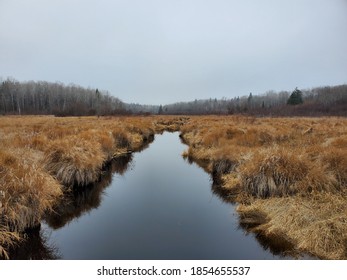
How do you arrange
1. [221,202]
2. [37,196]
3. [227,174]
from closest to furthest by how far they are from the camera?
[37,196] → [221,202] → [227,174]

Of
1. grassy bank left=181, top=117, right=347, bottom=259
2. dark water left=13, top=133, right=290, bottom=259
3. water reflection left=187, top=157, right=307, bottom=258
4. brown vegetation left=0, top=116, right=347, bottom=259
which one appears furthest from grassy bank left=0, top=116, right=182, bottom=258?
grassy bank left=181, top=117, right=347, bottom=259

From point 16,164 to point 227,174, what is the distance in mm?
7314

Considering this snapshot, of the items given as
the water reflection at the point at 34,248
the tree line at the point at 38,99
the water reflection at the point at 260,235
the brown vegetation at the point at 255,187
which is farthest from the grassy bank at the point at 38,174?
the tree line at the point at 38,99

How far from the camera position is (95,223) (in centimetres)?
756

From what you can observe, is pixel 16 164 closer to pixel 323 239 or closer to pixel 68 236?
pixel 68 236

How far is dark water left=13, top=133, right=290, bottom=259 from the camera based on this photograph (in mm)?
6062

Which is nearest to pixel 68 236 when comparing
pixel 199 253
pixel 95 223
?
pixel 95 223

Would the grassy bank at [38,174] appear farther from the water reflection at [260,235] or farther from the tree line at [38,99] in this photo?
the tree line at [38,99]

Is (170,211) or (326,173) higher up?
(326,173)

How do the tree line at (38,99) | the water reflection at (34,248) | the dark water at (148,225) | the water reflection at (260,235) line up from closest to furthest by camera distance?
the water reflection at (34,248), the water reflection at (260,235), the dark water at (148,225), the tree line at (38,99)

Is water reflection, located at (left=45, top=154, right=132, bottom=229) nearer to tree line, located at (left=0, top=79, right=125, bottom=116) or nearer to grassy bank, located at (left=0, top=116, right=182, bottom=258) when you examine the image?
grassy bank, located at (left=0, top=116, right=182, bottom=258)

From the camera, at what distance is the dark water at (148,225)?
606cm

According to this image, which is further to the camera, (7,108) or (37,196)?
(7,108)
